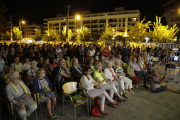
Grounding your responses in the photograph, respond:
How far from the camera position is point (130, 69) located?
6125 mm

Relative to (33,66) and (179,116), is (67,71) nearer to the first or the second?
(33,66)

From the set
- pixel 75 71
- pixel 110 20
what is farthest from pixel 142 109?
pixel 110 20

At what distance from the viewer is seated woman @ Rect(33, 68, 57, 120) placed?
143 inches

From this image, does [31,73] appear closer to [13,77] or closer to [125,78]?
[13,77]

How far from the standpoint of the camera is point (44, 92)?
374 centimetres

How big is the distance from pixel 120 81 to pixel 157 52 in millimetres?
11266

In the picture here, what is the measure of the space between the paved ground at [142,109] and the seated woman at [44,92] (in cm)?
32

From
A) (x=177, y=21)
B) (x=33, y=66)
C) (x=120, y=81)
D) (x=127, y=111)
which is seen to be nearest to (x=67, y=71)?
(x=33, y=66)

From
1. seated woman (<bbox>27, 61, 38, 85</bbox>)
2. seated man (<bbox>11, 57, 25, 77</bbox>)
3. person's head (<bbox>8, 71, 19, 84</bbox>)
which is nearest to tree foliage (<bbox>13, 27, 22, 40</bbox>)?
seated man (<bbox>11, 57, 25, 77</bbox>)

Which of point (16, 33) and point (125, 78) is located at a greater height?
point (16, 33)

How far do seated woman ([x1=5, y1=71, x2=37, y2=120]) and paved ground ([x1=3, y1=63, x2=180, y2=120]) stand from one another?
58 centimetres

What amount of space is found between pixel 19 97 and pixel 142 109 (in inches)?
144

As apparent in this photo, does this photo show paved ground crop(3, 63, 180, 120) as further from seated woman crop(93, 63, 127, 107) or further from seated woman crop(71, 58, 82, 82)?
seated woman crop(71, 58, 82, 82)

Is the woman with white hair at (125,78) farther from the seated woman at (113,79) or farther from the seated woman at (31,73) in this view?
the seated woman at (31,73)
